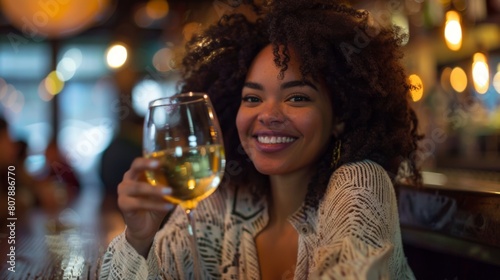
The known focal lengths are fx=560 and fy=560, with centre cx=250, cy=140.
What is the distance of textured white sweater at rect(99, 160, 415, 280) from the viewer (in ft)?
2.97

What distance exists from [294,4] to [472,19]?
8.73 ft

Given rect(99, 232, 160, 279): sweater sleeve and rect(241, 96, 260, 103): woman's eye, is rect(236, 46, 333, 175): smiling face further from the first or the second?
rect(99, 232, 160, 279): sweater sleeve

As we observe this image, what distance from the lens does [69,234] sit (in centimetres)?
153

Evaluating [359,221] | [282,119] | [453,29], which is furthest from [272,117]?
[453,29]

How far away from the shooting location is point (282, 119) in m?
1.41

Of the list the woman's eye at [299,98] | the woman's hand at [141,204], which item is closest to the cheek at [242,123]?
the woman's eye at [299,98]

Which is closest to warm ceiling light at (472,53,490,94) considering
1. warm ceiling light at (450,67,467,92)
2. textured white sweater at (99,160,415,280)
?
warm ceiling light at (450,67,467,92)

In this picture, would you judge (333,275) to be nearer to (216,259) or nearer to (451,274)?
(216,259)

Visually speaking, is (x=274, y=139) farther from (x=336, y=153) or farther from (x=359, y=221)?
(x=359, y=221)

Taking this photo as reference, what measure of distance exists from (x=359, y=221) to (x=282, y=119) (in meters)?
0.37

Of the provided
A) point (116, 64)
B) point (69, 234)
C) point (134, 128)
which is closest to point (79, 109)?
point (116, 64)

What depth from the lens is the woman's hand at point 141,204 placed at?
37.5 inches

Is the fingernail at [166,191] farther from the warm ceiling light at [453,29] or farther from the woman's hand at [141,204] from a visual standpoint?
the warm ceiling light at [453,29]

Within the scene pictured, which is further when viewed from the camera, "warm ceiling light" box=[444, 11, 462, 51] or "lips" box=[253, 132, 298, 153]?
"warm ceiling light" box=[444, 11, 462, 51]
